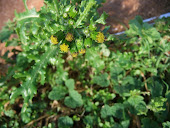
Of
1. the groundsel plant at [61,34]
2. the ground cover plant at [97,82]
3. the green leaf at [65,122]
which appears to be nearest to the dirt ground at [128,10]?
the ground cover plant at [97,82]

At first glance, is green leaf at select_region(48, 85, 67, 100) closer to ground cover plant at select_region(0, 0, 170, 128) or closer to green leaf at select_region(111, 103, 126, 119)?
ground cover plant at select_region(0, 0, 170, 128)

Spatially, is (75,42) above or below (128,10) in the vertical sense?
below

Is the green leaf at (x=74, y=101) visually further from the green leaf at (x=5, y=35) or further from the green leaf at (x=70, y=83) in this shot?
the green leaf at (x=5, y=35)

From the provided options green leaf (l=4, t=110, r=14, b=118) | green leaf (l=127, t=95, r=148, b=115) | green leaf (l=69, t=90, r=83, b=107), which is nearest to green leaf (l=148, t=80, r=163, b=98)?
green leaf (l=127, t=95, r=148, b=115)

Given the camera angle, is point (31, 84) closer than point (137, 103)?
Yes

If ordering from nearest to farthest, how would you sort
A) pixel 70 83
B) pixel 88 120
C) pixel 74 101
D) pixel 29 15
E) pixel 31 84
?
pixel 31 84, pixel 29 15, pixel 88 120, pixel 74 101, pixel 70 83

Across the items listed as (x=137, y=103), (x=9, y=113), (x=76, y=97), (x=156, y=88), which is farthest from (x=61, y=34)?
(x=9, y=113)

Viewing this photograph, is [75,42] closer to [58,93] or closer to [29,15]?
[29,15]
